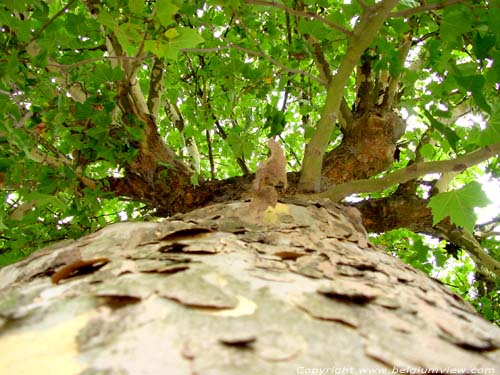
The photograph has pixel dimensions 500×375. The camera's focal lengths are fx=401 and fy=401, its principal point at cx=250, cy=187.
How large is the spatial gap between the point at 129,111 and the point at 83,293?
106 inches

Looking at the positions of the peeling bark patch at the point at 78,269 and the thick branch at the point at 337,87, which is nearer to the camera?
the peeling bark patch at the point at 78,269

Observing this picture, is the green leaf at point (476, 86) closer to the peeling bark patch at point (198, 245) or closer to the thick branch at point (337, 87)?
the thick branch at point (337, 87)

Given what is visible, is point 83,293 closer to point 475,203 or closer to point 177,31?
point 177,31

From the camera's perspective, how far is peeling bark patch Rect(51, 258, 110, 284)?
2.73 feet

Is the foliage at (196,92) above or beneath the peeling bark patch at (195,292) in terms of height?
above

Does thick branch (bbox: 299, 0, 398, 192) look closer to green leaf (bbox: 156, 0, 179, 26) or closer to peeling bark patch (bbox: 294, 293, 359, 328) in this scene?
green leaf (bbox: 156, 0, 179, 26)

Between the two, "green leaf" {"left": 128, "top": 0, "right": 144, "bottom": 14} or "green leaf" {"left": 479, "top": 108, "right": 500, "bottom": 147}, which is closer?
"green leaf" {"left": 128, "top": 0, "right": 144, "bottom": 14}

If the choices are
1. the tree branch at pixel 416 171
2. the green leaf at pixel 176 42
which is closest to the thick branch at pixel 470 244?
the tree branch at pixel 416 171

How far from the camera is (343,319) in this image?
26.6 inches

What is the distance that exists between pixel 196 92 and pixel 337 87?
7.94 feet

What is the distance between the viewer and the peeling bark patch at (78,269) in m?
0.83

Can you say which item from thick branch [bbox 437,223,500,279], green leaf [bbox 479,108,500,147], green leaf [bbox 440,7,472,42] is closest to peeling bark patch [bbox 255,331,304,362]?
green leaf [bbox 479,108,500,147]

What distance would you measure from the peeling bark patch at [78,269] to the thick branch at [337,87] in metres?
1.59

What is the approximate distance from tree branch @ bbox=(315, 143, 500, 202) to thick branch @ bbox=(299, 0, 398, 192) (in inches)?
7.4
